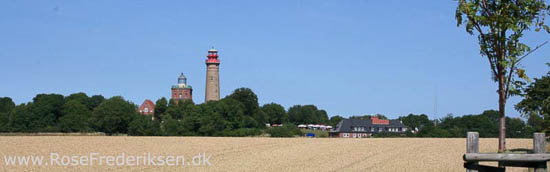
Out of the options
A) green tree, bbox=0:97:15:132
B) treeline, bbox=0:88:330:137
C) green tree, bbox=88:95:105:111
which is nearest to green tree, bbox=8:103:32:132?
treeline, bbox=0:88:330:137

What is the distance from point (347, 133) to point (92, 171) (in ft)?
364

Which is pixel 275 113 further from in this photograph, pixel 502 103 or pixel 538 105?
pixel 502 103

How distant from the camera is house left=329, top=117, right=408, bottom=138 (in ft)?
441

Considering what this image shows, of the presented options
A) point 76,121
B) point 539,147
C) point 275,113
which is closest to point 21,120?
point 76,121

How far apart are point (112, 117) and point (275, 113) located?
6425 centimetres

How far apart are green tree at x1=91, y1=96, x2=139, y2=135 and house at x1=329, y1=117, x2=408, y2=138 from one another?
157ft

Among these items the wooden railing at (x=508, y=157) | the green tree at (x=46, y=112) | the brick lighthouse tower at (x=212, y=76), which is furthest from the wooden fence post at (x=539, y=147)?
the brick lighthouse tower at (x=212, y=76)

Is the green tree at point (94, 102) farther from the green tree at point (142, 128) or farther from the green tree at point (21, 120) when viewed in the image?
the green tree at point (142, 128)

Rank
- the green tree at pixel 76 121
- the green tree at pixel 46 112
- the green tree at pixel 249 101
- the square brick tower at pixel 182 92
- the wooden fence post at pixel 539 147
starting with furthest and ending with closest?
1. the square brick tower at pixel 182 92
2. the green tree at pixel 249 101
3. the green tree at pixel 46 112
4. the green tree at pixel 76 121
5. the wooden fence post at pixel 539 147

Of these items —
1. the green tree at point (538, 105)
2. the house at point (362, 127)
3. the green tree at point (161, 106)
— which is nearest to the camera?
the green tree at point (538, 105)

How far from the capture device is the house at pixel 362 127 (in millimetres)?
134375

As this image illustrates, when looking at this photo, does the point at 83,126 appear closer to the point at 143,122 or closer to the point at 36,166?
the point at 143,122

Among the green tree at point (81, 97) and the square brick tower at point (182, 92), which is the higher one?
the square brick tower at point (182, 92)

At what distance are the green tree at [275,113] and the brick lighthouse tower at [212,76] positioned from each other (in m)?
12.9
